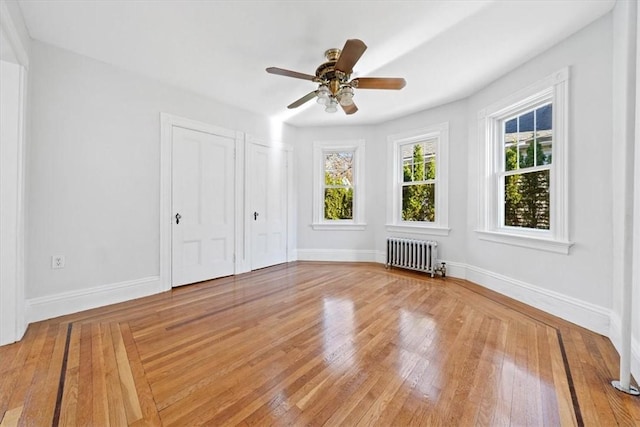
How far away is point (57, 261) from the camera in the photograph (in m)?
2.57

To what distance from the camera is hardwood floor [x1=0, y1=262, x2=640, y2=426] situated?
1.35m

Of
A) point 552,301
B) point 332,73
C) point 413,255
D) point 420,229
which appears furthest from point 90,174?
point 552,301

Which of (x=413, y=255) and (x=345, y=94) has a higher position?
(x=345, y=94)

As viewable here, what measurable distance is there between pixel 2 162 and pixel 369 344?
10.2ft

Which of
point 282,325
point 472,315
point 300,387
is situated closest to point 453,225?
point 472,315

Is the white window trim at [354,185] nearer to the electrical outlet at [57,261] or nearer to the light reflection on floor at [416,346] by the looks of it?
the light reflection on floor at [416,346]

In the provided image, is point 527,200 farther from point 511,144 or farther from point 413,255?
point 413,255

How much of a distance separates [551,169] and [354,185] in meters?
2.92

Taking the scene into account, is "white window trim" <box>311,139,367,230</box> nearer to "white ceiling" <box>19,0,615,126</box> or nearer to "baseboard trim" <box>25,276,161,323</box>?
"white ceiling" <box>19,0,615,126</box>

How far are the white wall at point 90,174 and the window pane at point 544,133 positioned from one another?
14.0 ft

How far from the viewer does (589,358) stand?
1.85 meters

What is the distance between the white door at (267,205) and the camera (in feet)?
14.3

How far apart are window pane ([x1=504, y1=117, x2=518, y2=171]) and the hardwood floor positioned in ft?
5.33

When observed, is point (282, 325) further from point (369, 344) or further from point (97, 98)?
point (97, 98)
